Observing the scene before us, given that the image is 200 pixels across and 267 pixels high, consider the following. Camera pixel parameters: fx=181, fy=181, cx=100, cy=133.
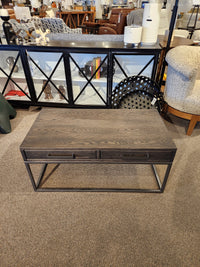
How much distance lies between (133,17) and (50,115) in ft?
13.6

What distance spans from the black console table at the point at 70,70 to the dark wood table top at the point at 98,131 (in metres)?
0.87

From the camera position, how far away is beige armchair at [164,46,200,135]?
190 cm

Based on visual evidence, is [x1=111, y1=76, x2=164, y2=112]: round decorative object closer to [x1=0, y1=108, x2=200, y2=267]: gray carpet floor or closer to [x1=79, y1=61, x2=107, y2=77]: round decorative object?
[x1=79, y1=61, x2=107, y2=77]: round decorative object

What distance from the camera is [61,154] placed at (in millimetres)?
1283

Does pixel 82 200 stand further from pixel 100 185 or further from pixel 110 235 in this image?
pixel 110 235

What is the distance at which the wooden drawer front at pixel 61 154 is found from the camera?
1.25m

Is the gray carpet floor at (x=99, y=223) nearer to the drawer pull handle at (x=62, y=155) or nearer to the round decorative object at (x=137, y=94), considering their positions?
the drawer pull handle at (x=62, y=155)

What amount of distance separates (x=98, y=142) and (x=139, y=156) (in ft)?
1.02

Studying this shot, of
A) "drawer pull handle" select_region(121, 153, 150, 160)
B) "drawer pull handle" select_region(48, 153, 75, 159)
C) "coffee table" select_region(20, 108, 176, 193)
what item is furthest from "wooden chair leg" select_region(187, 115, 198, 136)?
"drawer pull handle" select_region(48, 153, 75, 159)

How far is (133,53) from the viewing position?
6.78 feet

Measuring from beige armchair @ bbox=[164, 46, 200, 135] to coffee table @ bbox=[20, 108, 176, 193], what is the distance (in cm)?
77

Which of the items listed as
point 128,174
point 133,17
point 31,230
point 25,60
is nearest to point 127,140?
point 128,174

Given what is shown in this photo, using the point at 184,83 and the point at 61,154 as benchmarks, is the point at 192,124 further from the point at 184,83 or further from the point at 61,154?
the point at 61,154

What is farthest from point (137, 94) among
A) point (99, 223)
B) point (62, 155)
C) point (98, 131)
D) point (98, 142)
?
point (99, 223)
